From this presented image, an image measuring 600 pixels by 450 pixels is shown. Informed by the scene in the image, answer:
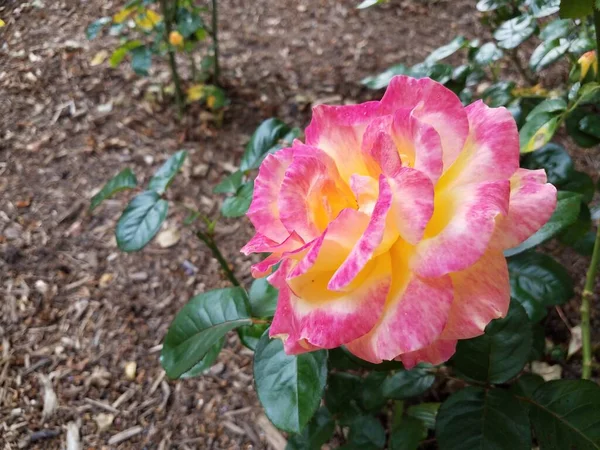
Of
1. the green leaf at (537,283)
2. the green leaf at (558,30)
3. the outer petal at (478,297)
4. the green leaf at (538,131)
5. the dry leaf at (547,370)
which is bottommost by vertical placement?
the dry leaf at (547,370)

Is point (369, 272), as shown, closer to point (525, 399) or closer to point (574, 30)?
point (525, 399)

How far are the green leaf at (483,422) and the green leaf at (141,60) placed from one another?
1456mm

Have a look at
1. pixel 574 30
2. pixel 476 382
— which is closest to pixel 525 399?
pixel 476 382

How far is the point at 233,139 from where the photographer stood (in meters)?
1.98

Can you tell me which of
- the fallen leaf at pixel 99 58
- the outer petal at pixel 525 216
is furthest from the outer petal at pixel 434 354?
the fallen leaf at pixel 99 58

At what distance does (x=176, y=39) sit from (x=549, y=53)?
1.19 meters

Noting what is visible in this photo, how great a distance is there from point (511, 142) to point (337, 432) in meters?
0.94

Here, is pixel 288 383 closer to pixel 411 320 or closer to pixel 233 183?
pixel 411 320

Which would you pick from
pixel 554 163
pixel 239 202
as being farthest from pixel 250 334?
pixel 554 163

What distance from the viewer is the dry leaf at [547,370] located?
126 cm

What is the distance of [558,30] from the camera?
3.34ft

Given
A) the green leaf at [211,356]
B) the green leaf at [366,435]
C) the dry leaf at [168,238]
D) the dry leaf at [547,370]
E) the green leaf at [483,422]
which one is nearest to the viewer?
the green leaf at [483,422]

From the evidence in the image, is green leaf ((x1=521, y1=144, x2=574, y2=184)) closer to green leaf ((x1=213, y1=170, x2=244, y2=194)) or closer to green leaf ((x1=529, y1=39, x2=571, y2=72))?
green leaf ((x1=529, y1=39, x2=571, y2=72))

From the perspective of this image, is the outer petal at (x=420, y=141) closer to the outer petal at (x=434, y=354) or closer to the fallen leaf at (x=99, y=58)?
the outer petal at (x=434, y=354)
